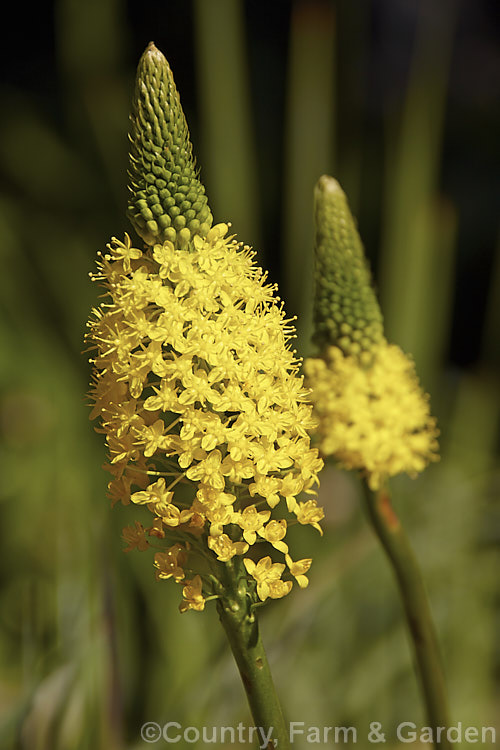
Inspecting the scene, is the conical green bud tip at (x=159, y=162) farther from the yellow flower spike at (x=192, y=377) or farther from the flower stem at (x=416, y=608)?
the flower stem at (x=416, y=608)

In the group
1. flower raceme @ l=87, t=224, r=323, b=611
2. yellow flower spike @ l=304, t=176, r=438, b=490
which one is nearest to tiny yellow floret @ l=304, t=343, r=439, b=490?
→ yellow flower spike @ l=304, t=176, r=438, b=490

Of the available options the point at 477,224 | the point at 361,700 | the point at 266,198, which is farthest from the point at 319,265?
the point at 477,224

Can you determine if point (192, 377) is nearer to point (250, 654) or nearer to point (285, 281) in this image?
point (250, 654)

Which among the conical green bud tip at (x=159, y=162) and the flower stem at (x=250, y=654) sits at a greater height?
the conical green bud tip at (x=159, y=162)

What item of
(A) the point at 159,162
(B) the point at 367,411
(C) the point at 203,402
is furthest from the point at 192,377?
(B) the point at 367,411

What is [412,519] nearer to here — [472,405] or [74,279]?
[472,405]

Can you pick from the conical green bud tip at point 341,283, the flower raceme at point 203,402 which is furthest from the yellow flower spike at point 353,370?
the flower raceme at point 203,402
